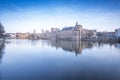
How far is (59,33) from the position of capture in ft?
221

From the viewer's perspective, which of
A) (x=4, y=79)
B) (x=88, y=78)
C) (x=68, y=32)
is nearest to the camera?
(x=4, y=79)

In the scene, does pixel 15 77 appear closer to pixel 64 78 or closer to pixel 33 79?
pixel 33 79

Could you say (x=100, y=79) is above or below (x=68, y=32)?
below

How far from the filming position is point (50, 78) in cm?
494

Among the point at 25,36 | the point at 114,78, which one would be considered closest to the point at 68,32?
the point at 25,36

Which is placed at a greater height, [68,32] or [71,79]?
[68,32]

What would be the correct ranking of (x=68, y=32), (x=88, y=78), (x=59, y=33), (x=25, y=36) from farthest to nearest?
(x=25, y=36) → (x=59, y=33) → (x=68, y=32) → (x=88, y=78)

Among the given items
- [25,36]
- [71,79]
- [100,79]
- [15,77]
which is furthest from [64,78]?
[25,36]

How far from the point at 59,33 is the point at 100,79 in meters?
Result: 62.7

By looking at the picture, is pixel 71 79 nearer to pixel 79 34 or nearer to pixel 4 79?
pixel 4 79

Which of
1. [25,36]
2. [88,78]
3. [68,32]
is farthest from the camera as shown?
[25,36]

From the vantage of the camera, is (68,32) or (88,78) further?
(68,32)

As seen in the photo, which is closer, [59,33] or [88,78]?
[88,78]

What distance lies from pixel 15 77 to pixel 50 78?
4.52 feet
